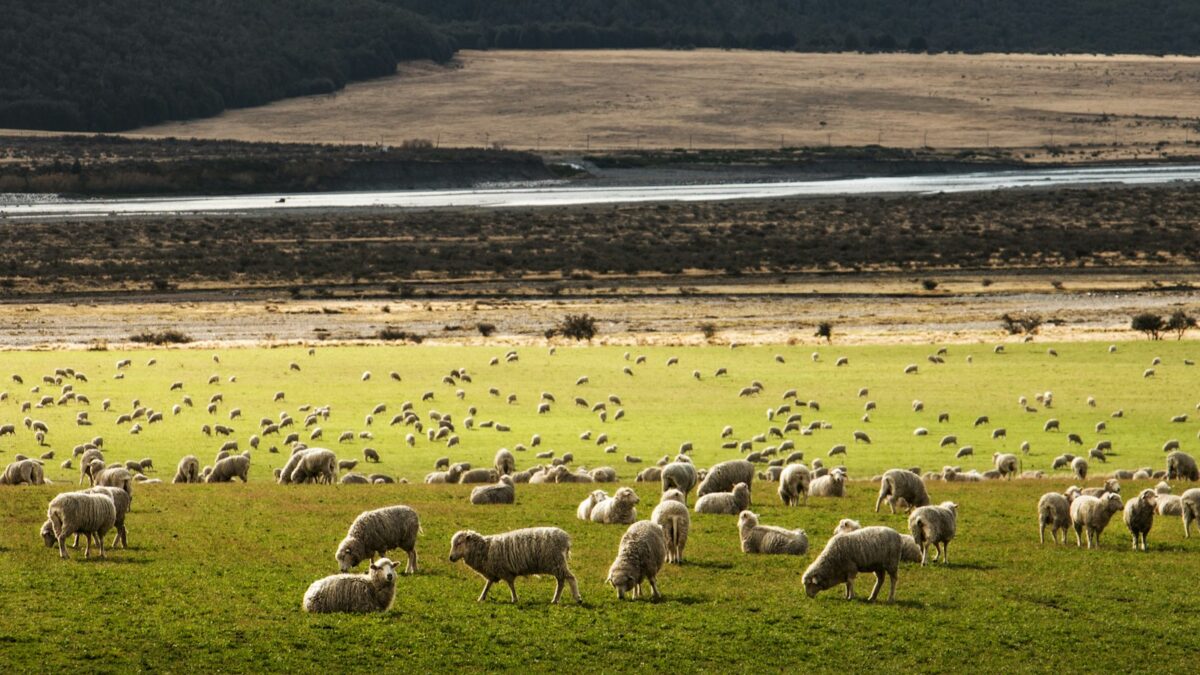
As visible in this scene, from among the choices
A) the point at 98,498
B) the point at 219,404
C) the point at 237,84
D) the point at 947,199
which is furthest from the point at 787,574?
the point at 237,84

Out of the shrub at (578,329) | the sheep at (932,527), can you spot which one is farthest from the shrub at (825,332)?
the sheep at (932,527)

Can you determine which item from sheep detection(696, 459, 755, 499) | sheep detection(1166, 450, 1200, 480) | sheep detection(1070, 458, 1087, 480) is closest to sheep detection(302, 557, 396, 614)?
sheep detection(696, 459, 755, 499)

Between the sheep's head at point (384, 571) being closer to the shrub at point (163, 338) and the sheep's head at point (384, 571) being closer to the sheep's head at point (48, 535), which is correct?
the sheep's head at point (48, 535)

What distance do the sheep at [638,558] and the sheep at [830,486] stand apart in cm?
710

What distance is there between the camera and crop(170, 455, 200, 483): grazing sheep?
2516 centimetres

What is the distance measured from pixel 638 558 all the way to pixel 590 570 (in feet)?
5.68

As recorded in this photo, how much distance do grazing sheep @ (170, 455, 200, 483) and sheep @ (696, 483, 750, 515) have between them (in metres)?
8.31

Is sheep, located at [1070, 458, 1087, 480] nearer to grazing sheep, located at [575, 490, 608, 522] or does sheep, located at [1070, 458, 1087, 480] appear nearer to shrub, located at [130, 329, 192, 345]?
grazing sheep, located at [575, 490, 608, 522]

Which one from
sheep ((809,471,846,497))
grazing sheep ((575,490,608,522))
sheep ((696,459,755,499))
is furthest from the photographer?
sheep ((809,471,846,497))

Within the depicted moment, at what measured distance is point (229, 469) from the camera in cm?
2509

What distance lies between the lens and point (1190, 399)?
32906mm

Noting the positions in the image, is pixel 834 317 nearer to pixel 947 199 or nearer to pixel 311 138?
pixel 947 199

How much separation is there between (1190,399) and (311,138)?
13584cm

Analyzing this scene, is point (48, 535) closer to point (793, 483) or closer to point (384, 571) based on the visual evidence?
point (384, 571)
